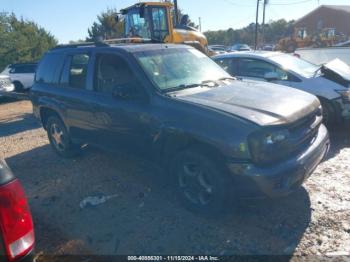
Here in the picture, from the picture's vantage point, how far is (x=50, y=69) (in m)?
5.85

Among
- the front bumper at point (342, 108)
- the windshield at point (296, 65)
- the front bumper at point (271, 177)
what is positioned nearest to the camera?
the front bumper at point (271, 177)

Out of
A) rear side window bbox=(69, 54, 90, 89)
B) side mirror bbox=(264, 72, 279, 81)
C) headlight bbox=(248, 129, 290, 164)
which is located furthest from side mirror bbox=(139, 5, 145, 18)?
headlight bbox=(248, 129, 290, 164)

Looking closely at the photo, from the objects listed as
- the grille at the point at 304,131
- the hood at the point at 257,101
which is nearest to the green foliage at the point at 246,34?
the hood at the point at 257,101

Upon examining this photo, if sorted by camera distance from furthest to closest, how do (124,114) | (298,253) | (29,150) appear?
(29,150) < (124,114) < (298,253)

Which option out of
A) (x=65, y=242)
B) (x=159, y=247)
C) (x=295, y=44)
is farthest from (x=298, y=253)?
(x=295, y=44)

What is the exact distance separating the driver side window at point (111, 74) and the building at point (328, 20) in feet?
144

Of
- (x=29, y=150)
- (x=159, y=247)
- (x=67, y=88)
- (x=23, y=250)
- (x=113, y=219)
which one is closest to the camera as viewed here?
(x=23, y=250)

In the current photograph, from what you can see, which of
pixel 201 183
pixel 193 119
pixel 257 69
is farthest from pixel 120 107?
pixel 257 69

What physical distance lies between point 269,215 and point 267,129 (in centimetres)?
111

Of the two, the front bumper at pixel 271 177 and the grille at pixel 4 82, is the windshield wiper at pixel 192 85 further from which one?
the grille at pixel 4 82

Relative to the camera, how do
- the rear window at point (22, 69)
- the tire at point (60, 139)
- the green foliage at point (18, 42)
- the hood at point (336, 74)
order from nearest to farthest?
1. the tire at point (60, 139)
2. the hood at point (336, 74)
3. the rear window at point (22, 69)
4. the green foliage at point (18, 42)

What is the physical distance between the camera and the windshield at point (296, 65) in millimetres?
6821

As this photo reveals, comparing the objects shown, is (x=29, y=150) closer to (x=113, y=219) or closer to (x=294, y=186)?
(x=113, y=219)

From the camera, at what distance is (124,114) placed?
14.1ft
